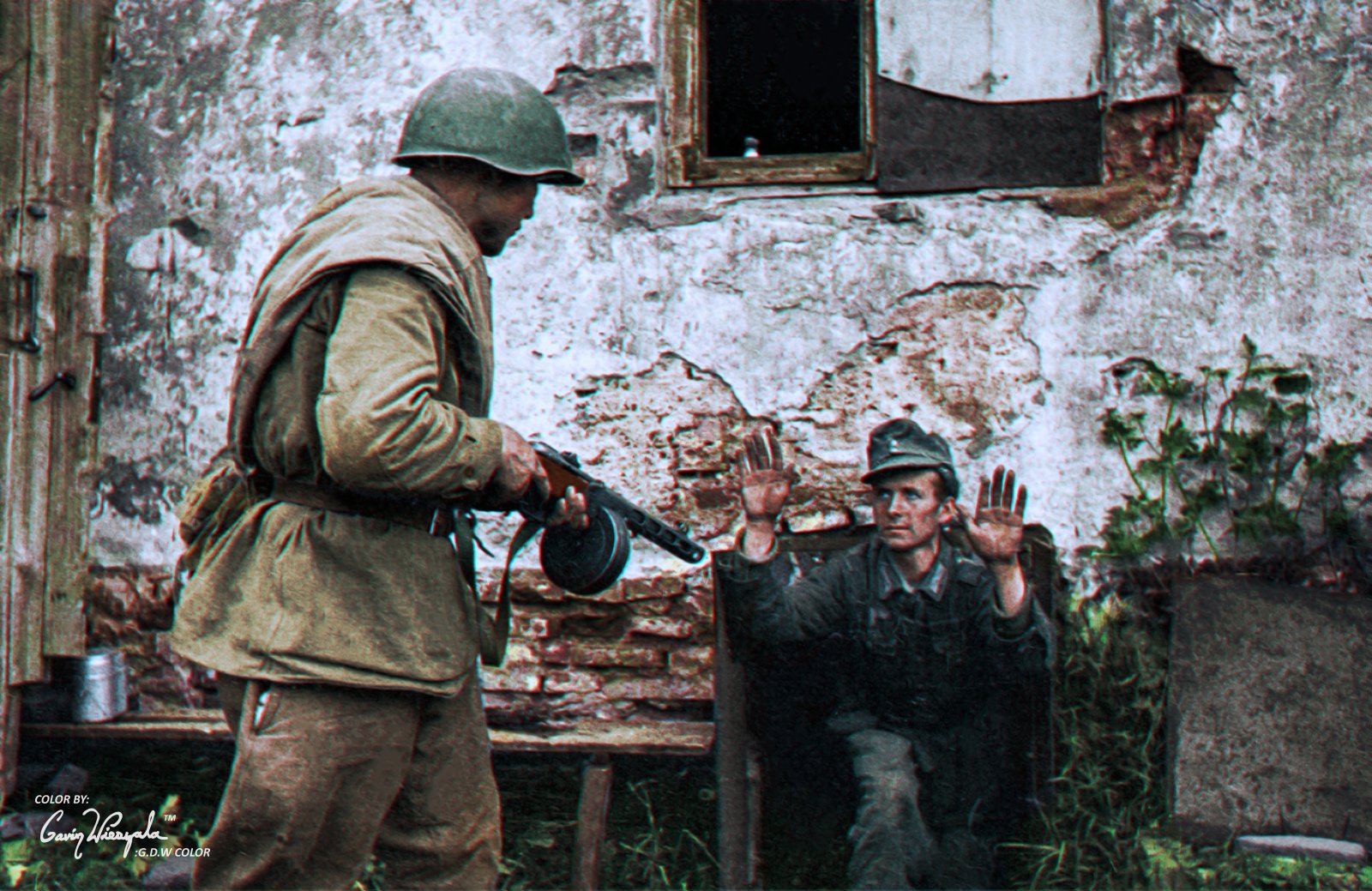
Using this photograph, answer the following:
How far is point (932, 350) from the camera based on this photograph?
4.42m

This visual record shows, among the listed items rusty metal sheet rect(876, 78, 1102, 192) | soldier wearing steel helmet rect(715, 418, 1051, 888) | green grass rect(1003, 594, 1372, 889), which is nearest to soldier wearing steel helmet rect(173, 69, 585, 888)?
soldier wearing steel helmet rect(715, 418, 1051, 888)

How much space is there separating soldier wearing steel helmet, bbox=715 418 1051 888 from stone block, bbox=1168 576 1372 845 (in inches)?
26.9

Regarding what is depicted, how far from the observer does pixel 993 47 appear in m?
4.48

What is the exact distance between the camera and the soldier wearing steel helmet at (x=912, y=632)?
11.7 ft

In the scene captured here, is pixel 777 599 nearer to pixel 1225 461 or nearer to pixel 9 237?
pixel 1225 461

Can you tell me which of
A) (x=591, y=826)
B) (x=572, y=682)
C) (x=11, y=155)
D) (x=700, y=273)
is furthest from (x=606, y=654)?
(x=11, y=155)

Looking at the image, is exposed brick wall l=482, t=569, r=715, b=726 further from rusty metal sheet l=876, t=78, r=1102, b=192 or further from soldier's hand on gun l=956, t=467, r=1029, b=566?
rusty metal sheet l=876, t=78, r=1102, b=192

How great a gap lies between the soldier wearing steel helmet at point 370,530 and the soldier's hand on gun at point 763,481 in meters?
0.93

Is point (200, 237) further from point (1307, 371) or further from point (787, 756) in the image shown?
point (1307, 371)

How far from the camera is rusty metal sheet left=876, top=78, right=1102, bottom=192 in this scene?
4.43 meters

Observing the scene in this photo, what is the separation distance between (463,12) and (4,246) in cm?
171

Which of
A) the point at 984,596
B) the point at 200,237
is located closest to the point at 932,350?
the point at 984,596

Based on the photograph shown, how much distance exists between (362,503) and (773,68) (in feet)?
10.1

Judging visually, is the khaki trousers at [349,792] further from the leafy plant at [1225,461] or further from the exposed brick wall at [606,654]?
the leafy plant at [1225,461]
